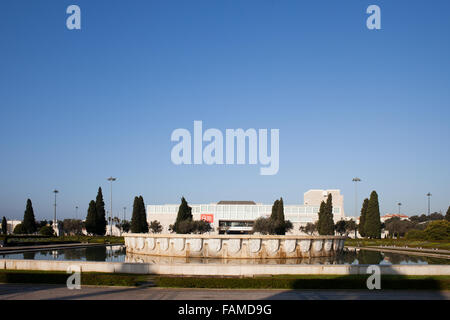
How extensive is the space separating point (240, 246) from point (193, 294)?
561 inches

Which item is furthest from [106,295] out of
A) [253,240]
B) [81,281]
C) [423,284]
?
[253,240]

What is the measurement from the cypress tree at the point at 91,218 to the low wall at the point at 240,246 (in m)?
37.0

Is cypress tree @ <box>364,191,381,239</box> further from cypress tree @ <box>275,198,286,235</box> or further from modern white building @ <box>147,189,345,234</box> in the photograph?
modern white building @ <box>147,189,345,234</box>

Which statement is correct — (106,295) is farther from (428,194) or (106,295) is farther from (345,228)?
(428,194)

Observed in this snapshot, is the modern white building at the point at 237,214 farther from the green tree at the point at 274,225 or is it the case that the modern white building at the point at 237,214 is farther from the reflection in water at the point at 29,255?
the reflection in water at the point at 29,255

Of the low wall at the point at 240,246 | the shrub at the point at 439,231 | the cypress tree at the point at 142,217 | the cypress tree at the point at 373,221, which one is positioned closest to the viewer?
the low wall at the point at 240,246

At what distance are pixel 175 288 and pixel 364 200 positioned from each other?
210 ft

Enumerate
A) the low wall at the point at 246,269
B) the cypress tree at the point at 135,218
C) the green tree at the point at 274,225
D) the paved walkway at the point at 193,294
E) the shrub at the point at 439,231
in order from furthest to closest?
the green tree at the point at 274,225
the cypress tree at the point at 135,218
the shrub at the point at 439,231
the low wall at the point at 246,269
the paved walkway at the point at 193,294

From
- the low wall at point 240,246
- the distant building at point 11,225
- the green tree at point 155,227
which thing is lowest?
the distant building at point 11,225

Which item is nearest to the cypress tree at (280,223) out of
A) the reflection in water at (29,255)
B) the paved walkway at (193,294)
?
the reflection in water at (29,255)

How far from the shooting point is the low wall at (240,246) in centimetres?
2980

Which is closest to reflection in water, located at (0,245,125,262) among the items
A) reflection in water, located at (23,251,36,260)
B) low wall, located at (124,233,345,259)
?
reflection in water, located at (23,251,36,260)

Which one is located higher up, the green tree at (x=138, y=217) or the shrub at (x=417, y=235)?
the green tree at (x=138, y=217)
